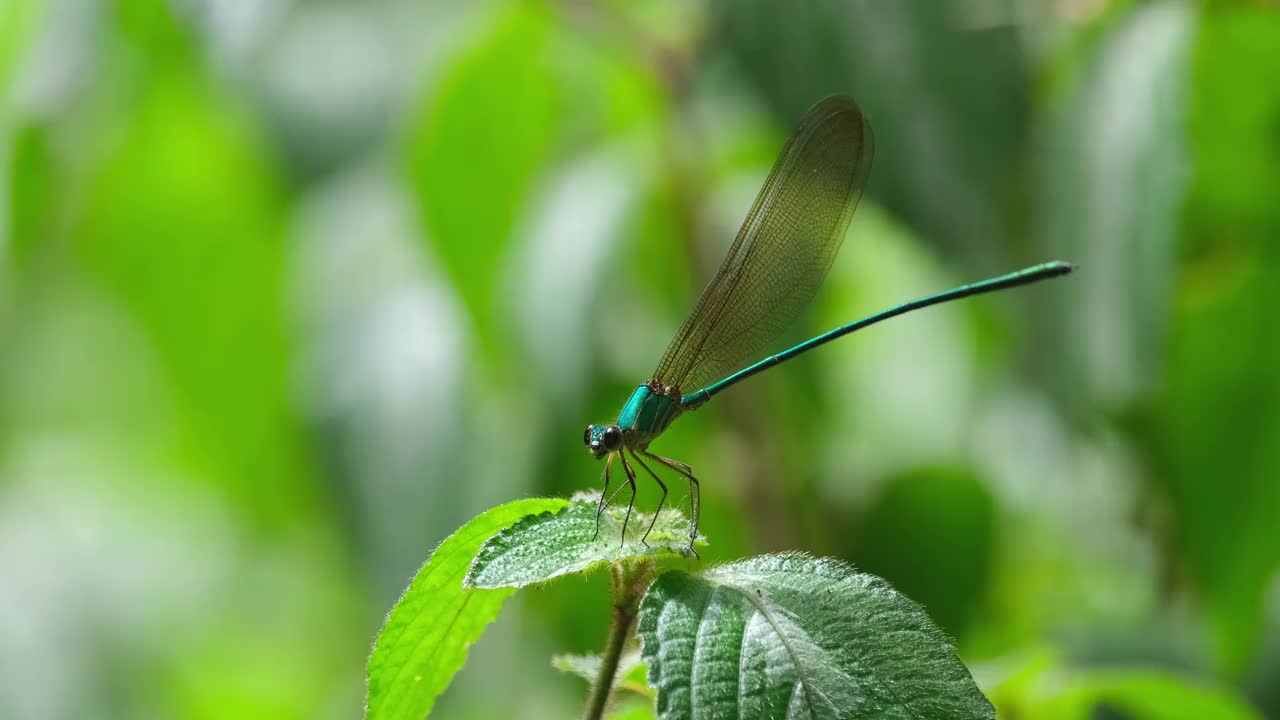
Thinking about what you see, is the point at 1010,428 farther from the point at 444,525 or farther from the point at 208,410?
the point at 208,410

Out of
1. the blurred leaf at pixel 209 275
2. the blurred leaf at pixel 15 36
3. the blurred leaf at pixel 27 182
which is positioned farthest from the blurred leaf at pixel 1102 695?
the blurred leaf at pixel 209 275

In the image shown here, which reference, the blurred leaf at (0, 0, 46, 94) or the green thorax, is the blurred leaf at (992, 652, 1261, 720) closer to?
the green thorax

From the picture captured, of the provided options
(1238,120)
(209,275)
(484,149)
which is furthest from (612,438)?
(209,275)

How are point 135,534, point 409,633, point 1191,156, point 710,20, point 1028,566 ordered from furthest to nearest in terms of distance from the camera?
point 135,534
point 1028,566
point 710,20
point 1191,156
point 409,633

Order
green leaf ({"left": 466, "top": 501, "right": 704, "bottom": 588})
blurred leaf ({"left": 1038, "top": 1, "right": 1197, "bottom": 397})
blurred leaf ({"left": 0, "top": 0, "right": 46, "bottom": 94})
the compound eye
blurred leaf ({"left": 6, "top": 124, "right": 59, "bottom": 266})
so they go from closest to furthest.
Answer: green leaf ({"left": 466, "top": 501, "right": 704, "bottom": 588})
the compound eye
blurred leaf ({"left": 1038, "top": 1, "right": 1197, "bottom": 397})
blurred leaf ({"left": 6, "top": 124, "right": 59, "bottom": 266})
blurred leaf ({"left": 0, "top": 0, "right": 46, "bottom": 94})

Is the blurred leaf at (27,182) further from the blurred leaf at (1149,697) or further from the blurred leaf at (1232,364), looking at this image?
the blurred leaf at (1232,364)

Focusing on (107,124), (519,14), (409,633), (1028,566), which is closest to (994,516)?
(1028,566)

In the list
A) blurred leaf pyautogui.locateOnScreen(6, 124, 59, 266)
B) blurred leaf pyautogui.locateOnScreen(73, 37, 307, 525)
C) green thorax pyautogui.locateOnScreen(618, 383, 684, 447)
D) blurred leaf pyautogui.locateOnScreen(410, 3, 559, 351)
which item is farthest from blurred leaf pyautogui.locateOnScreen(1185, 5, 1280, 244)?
Result: blurred leaf pyautogui.locateOnScreen(73, 37, 307, 525)
